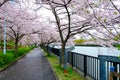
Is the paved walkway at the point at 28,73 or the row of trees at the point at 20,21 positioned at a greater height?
the row of trees at the point at 20,21

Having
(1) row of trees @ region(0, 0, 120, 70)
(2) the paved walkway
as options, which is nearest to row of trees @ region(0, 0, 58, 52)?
(1) row of trees @ region(0, 0, 120, 70)

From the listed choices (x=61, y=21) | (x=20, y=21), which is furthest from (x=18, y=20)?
(x=61, y=21)

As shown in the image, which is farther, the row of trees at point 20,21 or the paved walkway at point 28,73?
the row of trees at point 20,21

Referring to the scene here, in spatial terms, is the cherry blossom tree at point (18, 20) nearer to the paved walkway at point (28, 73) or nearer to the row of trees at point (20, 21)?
the row of trees at point (20, 21)

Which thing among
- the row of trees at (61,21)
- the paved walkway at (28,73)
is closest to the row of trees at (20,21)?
the row of trees at (61,21)

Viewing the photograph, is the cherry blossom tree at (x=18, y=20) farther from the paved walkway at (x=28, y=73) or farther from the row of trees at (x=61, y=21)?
the paved walkway at (x=28, y=73)

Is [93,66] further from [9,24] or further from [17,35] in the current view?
[17,35]

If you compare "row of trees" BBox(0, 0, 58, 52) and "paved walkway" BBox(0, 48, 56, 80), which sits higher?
"row of trees" BBox(0, 0, 58, 52)

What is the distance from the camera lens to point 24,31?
1064 inches

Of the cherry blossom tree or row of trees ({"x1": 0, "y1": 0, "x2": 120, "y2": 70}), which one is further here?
the cherry blossom tree

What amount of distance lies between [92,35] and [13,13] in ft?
32.2

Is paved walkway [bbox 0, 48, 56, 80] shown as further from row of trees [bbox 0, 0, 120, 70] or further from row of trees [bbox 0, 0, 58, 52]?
row of trees [bbox 0, 0, 58, 52]

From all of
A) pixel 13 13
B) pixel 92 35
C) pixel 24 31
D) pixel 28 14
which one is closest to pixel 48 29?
pixel 24 31

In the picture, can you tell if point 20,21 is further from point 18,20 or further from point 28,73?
point 28,73
